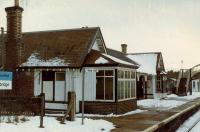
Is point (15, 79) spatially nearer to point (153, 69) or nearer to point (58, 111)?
point (58, 111)

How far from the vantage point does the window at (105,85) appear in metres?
21.5

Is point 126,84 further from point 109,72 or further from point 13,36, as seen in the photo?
point 13,36

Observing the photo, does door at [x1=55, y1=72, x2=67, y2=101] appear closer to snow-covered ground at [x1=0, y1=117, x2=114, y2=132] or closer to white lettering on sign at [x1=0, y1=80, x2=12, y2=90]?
snow-covered ground at [x1=0, y1=117, x2=114, y2=132]

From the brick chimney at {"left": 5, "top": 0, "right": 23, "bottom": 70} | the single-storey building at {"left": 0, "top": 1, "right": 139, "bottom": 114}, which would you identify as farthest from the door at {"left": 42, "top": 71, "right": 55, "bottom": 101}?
the brick chimney at {"left": 5, "top": 0, "right": 23, "bottom": 70}

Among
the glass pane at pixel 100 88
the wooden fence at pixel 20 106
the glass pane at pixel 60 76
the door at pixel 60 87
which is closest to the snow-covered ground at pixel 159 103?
the glass pane at pixel 100 88

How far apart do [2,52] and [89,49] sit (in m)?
4.91

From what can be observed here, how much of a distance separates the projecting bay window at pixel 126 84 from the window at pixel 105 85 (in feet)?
1.44

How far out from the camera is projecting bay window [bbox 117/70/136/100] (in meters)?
21.8

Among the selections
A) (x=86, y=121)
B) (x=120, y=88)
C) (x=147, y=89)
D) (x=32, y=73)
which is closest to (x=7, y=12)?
(x=32, y=73)

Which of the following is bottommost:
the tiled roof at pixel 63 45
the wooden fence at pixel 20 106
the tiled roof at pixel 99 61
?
the wooden fence at pixel 20 106

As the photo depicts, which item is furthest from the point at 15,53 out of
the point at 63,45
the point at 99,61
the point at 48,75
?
the point at 99,61

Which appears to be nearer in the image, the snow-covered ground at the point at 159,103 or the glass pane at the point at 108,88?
the glass pane at the point at 108,88

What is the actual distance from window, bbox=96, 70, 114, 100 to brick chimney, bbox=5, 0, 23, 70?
4.71 m

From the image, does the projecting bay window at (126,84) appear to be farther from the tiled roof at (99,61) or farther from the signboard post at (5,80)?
the signboard post at (5,80)
